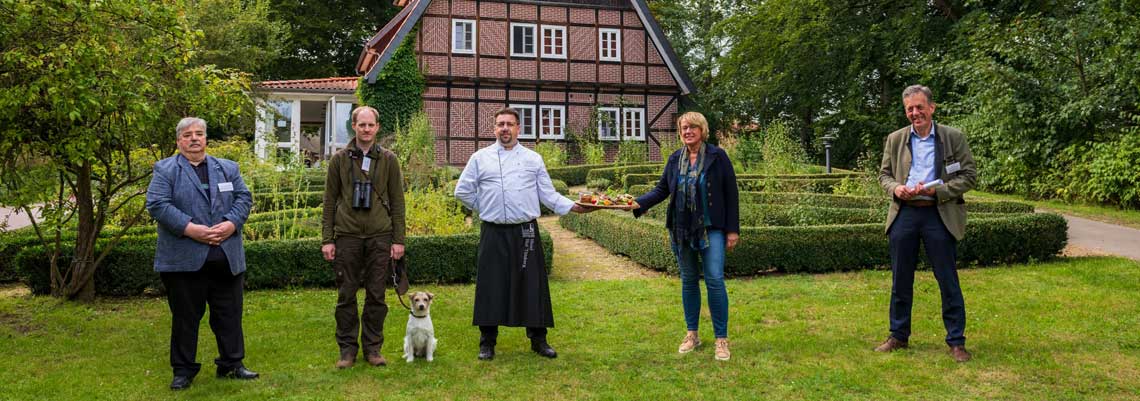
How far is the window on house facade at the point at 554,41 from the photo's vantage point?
23.6 metres

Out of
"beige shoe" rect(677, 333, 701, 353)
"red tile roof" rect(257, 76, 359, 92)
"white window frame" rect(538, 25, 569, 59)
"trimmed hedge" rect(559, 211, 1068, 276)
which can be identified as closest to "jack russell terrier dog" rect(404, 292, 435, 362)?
"beige shoe" rect(677, 333, 701, 353)

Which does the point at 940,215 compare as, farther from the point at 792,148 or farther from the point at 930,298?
the point at 792,148

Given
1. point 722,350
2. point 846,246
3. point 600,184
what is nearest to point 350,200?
point 722,350

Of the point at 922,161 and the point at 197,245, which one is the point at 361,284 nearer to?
the point at 197,245

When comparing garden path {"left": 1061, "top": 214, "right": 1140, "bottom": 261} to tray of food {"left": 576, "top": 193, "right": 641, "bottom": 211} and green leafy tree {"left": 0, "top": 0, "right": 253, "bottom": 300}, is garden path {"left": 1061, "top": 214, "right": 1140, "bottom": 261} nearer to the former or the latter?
tray of food {"left": 576, "top": 193, "right": 641, "bottom": 211}

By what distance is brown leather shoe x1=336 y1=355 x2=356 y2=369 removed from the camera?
5.01 metres

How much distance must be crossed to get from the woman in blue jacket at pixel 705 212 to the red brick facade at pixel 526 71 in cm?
1799

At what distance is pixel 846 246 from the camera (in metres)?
8.79

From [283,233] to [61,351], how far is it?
419 cm

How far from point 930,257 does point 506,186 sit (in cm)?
268

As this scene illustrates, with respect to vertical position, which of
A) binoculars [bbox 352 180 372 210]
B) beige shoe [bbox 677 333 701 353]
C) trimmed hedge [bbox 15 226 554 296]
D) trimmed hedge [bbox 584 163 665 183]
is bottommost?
beige shoe [bbox 677 333 701 353]

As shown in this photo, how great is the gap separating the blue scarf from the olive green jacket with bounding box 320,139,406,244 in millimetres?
1733

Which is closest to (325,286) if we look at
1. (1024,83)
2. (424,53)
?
(1024,83)

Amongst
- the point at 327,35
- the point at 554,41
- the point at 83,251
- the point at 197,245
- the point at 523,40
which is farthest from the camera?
the point at 327,35
